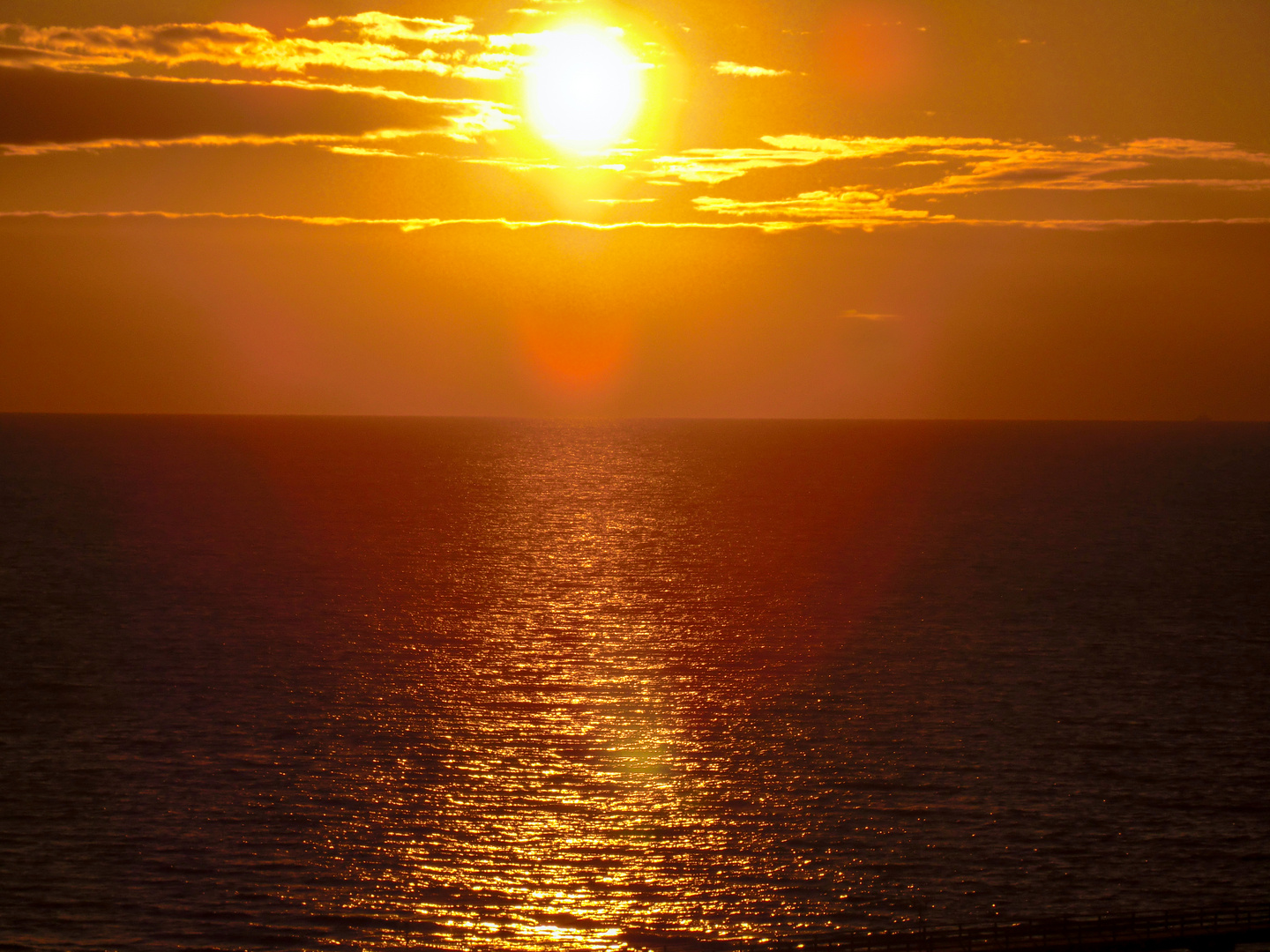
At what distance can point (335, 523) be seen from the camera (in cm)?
16438

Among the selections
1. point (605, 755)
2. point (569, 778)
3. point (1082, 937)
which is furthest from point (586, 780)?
point (1082, 937)

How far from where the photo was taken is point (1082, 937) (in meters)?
32.9

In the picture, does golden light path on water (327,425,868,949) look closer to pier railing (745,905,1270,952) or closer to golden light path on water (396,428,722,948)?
golden light path on water (396,428,722,948)

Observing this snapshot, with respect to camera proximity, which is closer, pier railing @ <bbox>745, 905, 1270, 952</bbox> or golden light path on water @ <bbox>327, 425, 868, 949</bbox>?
pier railing @ <bbox>745, 905, 1270, 952</bbox>

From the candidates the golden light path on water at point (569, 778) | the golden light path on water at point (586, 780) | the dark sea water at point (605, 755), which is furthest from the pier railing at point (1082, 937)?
the golden light path on water at point (569, 778)

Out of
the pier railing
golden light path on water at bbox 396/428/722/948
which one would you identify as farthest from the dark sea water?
the pier railing

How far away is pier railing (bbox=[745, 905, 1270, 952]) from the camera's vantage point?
105ft

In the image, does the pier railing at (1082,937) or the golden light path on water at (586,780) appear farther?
the golden light path on water at (586,780)

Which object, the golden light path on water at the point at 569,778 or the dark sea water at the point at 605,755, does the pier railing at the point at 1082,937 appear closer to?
the dark sea water at the point at 605,755

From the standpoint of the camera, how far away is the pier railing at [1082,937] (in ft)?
105

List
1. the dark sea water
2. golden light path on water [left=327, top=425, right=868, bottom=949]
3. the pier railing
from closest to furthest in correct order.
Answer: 1. the pier railing
2. golden light path on water [left=327, top=425, right=868, bottom=949]
3. the dark sea water

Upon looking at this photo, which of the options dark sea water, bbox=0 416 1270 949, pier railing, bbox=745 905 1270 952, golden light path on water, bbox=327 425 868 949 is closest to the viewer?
pier railing, bbox=745 905 1270 952

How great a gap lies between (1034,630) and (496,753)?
1935 inches

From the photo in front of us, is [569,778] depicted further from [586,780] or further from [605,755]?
[605,755]
